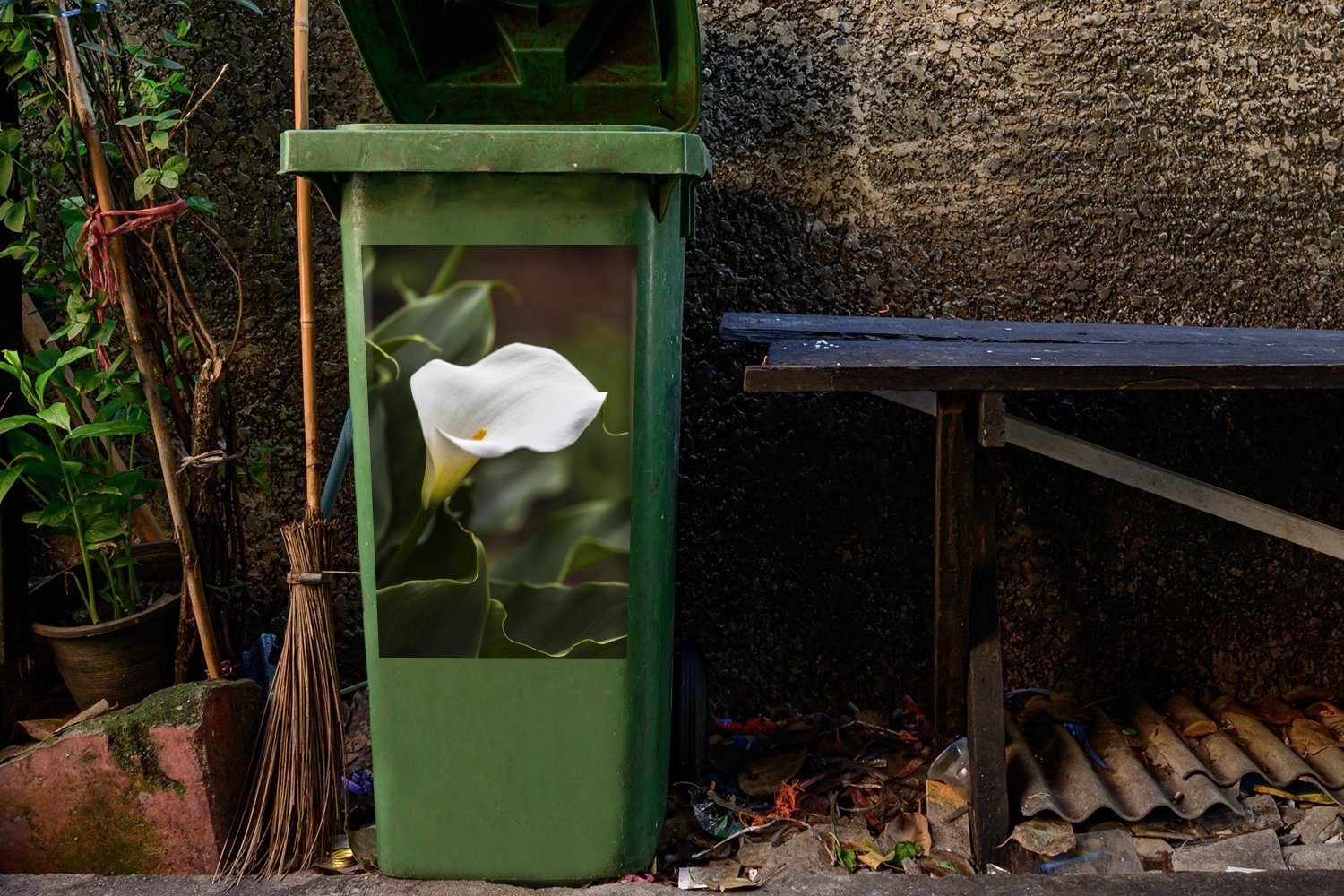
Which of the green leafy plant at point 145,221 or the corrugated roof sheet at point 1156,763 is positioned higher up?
the green leafy plant at point 145,221

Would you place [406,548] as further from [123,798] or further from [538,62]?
[538,62]

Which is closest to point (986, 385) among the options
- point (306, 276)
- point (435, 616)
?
point (435, 616)

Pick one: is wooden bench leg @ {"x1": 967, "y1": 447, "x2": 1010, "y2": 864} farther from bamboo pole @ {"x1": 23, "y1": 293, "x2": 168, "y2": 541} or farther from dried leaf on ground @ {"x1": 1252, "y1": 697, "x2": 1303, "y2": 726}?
bamboo pole @ {"x1": 23, "y1": 293, "x2": 168, "y2": 541}

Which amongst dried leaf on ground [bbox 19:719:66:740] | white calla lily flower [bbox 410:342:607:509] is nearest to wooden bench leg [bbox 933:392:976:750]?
white calla lily flower [bbox 410:342:607:509]

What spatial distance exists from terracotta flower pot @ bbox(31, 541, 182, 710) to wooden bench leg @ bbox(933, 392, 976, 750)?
175cm

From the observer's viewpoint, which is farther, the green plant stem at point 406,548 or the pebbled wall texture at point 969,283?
the pebbled wall texture at point 969,283

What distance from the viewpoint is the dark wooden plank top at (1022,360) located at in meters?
1.67

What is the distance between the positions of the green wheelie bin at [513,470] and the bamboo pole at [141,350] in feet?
1.94

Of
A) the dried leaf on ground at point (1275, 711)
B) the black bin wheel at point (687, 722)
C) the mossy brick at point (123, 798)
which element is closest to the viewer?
the mossy brick at point (123, 798)

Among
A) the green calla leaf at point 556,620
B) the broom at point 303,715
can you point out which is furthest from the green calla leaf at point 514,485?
the broom at point 303,715

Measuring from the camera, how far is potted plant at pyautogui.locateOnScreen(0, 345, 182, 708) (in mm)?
2020

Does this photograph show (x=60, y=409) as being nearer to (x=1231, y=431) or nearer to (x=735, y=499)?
(x=735, y=499)

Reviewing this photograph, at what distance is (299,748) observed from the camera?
1971 mm

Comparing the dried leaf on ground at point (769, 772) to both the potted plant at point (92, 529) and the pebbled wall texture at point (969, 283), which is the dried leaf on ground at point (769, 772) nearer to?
the pebbled wall texture at point (969, 283)
